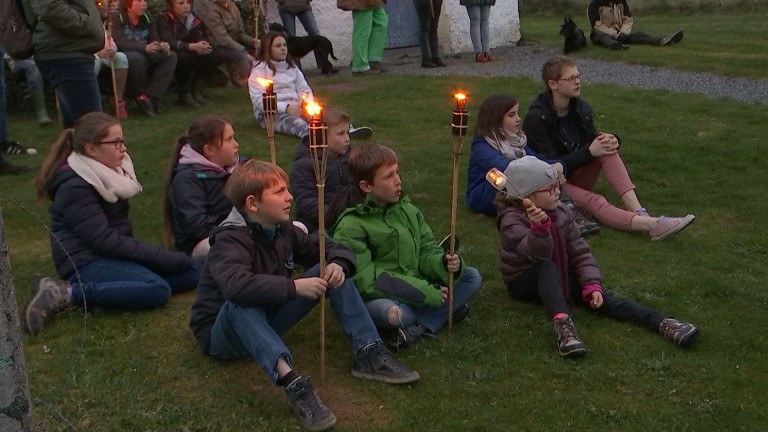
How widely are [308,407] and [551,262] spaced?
66.1 inches

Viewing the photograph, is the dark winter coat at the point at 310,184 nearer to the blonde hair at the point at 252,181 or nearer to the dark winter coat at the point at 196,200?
the dark winter coat at the point at 196,200

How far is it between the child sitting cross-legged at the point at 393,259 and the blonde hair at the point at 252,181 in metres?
0.59

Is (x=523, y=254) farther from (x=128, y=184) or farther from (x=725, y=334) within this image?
(x=128, y=184)

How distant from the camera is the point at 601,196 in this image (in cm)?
681

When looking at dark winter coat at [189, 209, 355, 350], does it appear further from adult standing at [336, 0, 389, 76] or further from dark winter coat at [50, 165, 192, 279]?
adult standing at [336, 0, 389, 76]

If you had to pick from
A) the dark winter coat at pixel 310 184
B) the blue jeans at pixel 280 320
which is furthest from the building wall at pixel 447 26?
the blue jeans at pixel 280 320

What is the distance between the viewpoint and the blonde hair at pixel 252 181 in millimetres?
4121

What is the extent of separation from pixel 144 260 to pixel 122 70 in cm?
548

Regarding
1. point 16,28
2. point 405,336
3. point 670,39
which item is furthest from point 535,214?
point 670,39

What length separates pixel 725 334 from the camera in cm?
473

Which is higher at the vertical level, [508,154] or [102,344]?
[508,154]

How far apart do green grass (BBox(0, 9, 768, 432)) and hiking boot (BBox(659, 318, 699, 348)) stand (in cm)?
6

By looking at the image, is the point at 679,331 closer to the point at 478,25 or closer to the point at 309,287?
the point at 309,287

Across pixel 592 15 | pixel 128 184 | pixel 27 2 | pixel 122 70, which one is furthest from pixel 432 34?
pixel 128 184
